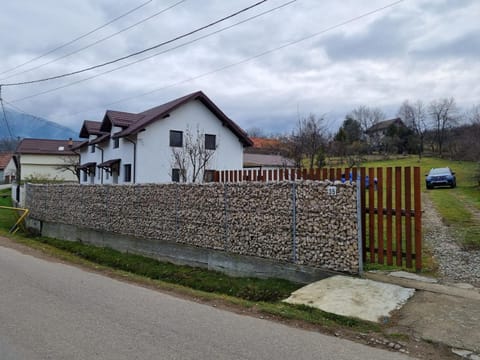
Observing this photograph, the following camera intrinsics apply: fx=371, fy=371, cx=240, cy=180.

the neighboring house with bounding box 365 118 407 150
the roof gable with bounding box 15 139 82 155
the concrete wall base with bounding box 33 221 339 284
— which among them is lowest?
the concrete wall base with bounding box 33 221 339 284

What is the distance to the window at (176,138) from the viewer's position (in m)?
26.4

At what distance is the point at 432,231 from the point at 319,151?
13.4 m

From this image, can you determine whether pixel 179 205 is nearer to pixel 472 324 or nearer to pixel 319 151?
pixel 472 324

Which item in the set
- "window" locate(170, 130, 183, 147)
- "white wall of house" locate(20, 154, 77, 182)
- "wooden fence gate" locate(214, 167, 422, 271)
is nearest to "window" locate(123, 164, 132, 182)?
"window" locate(170, 130, 183, 147)

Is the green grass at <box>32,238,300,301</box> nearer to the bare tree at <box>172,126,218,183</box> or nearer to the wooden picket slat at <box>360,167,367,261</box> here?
the wooden picket slat at <box>360,167,367,261</box>

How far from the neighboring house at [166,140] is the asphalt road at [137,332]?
54.7ft

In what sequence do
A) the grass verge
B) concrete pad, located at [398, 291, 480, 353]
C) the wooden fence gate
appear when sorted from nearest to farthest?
concrete pad, located at [398, 291, 480, 353], the grass verge, the wooden fence gate

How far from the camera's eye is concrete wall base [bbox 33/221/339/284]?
7469 millimetres

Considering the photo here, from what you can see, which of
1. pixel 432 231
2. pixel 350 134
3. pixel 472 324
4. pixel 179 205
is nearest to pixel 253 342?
pixel 472 324

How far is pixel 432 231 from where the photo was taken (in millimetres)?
10938

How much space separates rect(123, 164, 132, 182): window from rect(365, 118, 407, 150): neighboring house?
149ft

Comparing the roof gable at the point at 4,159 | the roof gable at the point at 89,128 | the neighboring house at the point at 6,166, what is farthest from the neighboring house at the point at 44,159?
the roof gable at the point at 89,128

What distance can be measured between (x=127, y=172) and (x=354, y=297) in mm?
22884

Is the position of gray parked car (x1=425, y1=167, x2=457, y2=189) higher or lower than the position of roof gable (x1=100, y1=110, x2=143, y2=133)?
lower
